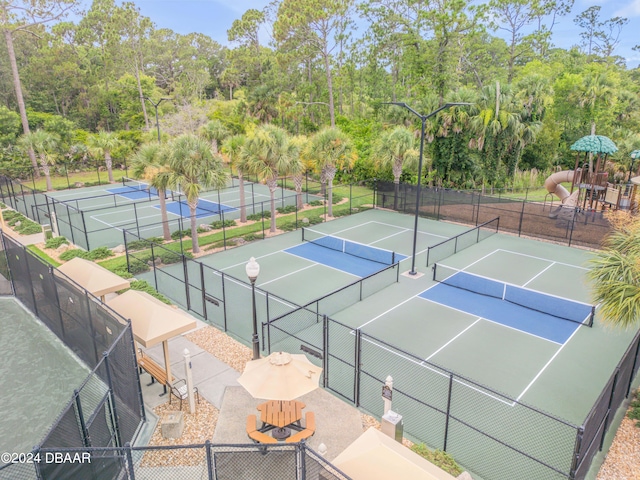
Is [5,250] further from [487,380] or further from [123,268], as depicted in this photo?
[487,380]

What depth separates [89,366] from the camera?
11.8m

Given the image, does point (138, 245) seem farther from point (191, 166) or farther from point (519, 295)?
point (519, 295)

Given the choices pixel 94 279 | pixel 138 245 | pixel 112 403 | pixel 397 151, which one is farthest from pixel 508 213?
pixel 112 403

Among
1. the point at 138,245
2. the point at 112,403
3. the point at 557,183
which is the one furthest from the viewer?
the point at 557,183

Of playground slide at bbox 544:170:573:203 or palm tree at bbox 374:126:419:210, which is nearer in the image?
palm tree at bbox 374:126:419:210

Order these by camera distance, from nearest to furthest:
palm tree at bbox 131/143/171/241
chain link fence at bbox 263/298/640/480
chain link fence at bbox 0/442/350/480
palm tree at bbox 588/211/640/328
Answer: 1. chain link fence at bbox 0/442/350/480
2. chain link fence at bbox 263/298/640/480
3. palm tree at bbox 588/211/640/328
4. palm tree at bbox 131/143/171/241

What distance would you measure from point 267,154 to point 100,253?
9920mm

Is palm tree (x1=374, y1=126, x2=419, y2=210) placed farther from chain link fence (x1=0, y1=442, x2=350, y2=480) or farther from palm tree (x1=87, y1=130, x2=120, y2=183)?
palm tree (x1=87, y1=130, x2=120, y2=183)

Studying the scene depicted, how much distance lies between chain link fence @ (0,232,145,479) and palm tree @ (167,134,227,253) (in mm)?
7298

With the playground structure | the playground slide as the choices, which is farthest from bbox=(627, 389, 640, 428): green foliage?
the playground slide

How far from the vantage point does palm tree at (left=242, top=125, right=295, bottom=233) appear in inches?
956

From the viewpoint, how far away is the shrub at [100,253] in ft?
68.1

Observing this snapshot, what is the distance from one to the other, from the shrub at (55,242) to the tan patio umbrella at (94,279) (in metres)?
9.81

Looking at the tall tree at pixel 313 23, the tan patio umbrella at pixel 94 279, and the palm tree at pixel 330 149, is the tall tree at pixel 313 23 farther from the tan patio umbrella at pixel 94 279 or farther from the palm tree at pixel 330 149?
the tan patio umbrella at pixel 94 279
